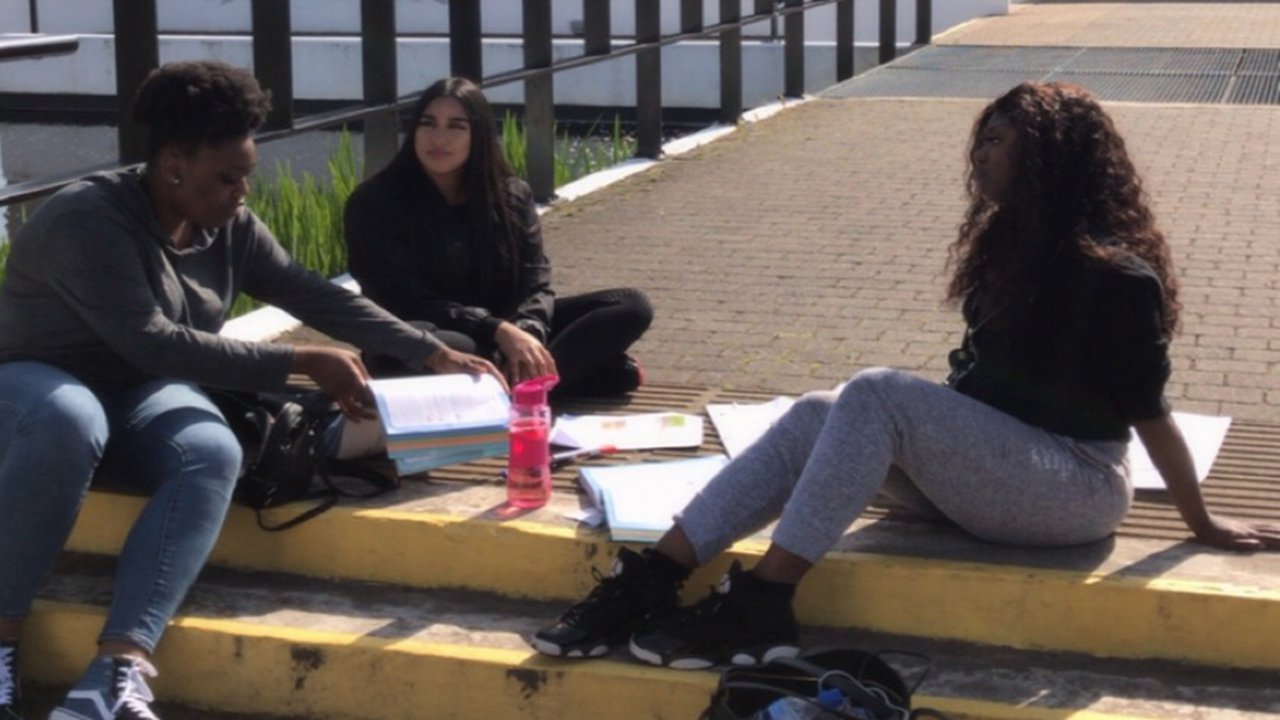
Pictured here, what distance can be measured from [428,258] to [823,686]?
2.10 meters

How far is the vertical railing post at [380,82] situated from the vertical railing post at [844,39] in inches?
280

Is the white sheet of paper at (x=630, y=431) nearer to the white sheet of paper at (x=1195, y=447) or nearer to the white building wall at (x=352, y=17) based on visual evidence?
the white sheet of paper at (x=1195, y=447)

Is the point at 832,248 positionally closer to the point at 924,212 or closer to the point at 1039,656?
the point at 924,212

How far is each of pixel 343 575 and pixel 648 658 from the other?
921mm

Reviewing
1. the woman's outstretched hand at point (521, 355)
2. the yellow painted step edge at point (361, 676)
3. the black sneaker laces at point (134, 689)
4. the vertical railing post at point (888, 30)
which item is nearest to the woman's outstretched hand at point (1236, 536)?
the yellow painted step edge at point (361, 676)

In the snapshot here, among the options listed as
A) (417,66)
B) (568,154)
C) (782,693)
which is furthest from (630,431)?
(417,66)

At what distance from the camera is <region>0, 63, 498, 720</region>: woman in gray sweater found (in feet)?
13.3

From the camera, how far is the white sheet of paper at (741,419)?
5055 millimetres

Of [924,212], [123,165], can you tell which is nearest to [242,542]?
[123,165]

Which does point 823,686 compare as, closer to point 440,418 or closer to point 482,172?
point 440,418

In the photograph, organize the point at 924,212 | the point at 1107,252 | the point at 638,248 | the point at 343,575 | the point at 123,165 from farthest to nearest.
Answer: the point at 924,212 < the point at 638,248 < the point at 123,165 < the point at 343,575 < the point at 1107,252

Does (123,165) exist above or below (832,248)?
above

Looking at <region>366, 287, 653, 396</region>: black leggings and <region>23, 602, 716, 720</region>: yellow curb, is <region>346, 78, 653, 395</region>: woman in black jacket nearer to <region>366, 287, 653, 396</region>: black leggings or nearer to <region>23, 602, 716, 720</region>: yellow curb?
<region>366, 287, 653, 396</region>: black leggings

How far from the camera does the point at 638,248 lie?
320 inches
